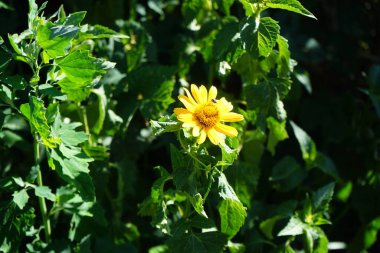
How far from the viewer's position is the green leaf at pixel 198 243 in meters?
1.56

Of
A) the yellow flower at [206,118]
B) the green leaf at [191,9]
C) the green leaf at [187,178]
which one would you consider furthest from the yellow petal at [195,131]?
the green leaf at [191,9]

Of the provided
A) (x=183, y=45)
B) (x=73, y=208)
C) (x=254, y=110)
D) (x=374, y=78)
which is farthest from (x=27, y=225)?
(x=374, y=78)

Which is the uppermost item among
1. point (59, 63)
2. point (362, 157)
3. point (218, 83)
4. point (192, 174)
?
point (59, 63)

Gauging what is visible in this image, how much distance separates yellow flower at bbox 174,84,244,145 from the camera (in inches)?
53.6

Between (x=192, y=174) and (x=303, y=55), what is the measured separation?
118cm

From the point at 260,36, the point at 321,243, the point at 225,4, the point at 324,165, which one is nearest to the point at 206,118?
the point at 260,36

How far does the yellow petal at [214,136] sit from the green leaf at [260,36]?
0.98ft

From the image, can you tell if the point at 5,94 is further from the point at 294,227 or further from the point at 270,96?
the point at 294,227

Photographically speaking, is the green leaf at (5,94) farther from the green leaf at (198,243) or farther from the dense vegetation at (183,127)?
the green leaf at (198,243)

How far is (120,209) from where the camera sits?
1.97 meters

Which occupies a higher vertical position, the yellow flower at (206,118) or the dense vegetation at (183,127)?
the yellow flower at (206,118)

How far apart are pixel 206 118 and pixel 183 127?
0.06 m

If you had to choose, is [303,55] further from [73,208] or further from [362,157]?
[73,208]

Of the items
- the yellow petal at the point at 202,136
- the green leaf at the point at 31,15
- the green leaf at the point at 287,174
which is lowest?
the green leaf at the point at 287,174
